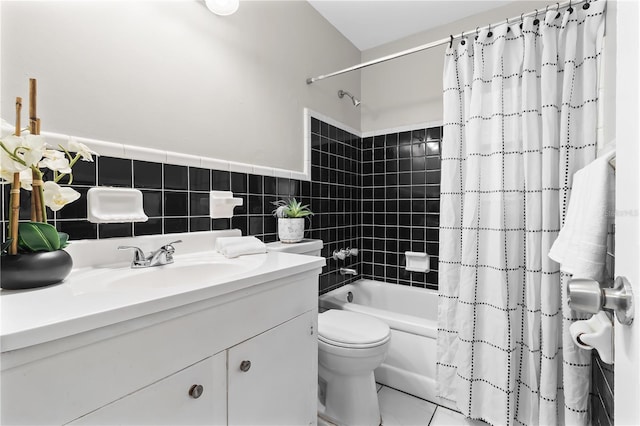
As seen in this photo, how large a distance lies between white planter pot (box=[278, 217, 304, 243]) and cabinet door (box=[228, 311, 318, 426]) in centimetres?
57

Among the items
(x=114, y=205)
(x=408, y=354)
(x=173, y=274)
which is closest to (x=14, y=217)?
(x=114, y=205)

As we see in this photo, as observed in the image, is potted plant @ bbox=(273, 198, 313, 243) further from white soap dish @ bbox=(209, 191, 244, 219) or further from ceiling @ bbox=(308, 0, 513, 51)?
ceiling @ bbox=(308, 0, 513, 51)

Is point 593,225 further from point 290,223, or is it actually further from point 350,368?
point 290,223

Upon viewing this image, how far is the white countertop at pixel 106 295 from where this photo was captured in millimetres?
493

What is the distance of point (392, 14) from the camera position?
205 cm

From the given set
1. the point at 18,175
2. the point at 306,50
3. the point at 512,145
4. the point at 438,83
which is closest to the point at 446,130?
the point at 512,145

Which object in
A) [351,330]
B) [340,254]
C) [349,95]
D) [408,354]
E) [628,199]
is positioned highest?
[349,95]

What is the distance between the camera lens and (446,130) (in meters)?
1.58

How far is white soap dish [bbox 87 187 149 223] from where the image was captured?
982mm

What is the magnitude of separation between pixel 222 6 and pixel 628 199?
1.58m

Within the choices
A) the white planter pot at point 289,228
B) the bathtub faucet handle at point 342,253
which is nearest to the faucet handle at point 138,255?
the white planter pot at point 289,228

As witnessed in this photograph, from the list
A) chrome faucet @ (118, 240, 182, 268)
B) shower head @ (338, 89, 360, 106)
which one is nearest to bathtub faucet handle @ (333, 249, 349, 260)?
shower head @ (338, 89, 360, 106)

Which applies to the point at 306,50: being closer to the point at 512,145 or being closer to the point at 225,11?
the point at 225,11

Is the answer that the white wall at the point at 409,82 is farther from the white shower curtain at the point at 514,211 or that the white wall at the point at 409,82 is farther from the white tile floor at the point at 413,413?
the white tile floor at the point at 413,413
